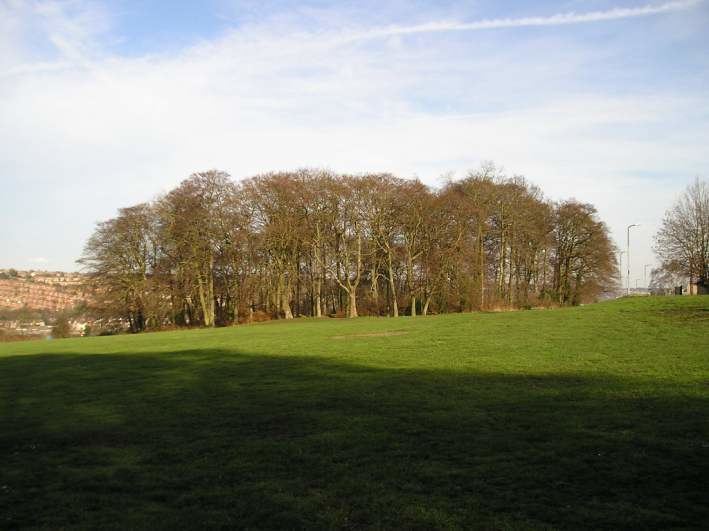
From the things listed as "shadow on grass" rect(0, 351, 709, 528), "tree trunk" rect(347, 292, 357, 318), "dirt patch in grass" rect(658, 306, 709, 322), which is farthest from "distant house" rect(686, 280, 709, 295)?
"shadow on grass" rect(0, 351, 709, 528)

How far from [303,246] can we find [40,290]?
51.2 m

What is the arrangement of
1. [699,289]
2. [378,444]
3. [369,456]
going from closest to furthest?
1. [369,456]
2. [378,444]
3. [699,289]

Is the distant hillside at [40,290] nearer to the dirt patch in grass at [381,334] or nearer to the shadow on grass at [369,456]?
the dirt patch in grass at [381,334]

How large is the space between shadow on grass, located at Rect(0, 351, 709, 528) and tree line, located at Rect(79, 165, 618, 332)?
4769 centimetres

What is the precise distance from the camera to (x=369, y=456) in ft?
32.0

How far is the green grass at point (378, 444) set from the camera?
736 cm

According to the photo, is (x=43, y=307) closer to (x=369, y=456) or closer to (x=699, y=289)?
(x=699, y=289)

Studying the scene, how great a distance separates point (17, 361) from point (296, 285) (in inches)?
1499

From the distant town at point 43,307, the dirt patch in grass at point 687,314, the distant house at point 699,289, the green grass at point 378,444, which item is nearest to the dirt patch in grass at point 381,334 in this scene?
the green grass at point 378,444

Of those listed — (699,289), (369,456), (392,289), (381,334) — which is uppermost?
(392,289)

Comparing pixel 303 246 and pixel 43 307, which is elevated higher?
pixel 303 246

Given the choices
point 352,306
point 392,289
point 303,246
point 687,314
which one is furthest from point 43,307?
point 687,314

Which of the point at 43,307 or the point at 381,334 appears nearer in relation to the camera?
the point at 381,334

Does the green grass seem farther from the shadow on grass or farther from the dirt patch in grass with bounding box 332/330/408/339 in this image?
the dirt patch in grass with bounding box 332/330/408/339
